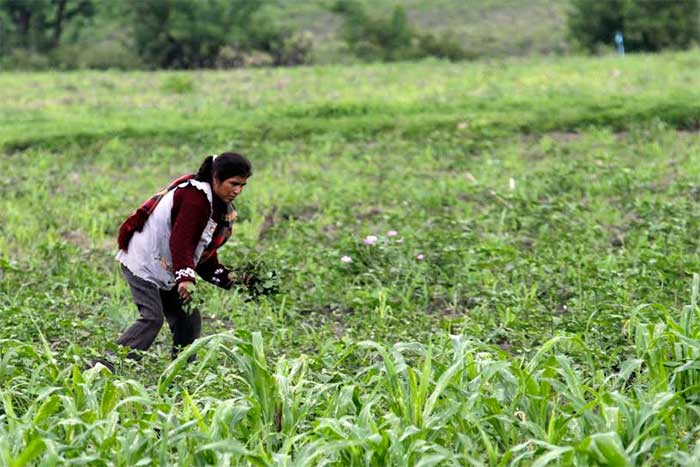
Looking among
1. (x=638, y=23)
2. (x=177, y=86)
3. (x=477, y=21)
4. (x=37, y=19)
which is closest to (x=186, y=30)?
(x=638, y=23)

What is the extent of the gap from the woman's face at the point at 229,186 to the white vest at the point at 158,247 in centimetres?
16

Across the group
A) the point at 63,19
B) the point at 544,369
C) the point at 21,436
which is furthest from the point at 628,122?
the point at 63,19

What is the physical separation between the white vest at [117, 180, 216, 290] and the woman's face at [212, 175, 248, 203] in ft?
0.53

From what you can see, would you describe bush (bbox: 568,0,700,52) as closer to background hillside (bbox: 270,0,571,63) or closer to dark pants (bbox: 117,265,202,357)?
background hillside (bbox: 270,0,571,63)

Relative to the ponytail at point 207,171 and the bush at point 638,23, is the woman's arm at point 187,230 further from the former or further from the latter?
the bush at point 638,23

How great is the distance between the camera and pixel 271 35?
3094 cm

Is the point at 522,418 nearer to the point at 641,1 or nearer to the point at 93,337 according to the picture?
the point at 93,337

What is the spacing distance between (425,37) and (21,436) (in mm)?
27789

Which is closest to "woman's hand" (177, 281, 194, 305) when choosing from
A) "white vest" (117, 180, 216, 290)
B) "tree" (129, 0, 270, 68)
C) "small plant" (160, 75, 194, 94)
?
"white vest" (117, 180, 216, 290)

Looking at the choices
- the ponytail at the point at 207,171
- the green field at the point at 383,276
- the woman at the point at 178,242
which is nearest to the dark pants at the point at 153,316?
the woman at the point at 178,242

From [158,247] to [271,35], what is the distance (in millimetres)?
25609

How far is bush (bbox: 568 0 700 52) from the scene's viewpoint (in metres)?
30.1

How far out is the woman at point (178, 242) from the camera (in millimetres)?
5621

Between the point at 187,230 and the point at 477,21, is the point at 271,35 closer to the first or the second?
the point at 477,21
